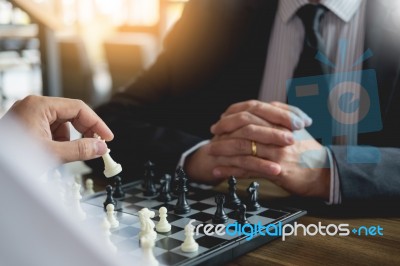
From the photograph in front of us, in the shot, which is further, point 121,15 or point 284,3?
point 121,15

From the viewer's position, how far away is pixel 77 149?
1.00 metres

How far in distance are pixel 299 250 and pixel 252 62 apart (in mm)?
986

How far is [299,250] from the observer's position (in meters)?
0.90

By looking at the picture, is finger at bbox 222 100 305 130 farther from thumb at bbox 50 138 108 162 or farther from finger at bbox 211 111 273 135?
thumb at bbox 50 138 108 162

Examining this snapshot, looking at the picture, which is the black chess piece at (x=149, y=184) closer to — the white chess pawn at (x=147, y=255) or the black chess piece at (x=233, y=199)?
the black chess piece at (x=233, y=199)

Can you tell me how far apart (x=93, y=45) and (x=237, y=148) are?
623 cm

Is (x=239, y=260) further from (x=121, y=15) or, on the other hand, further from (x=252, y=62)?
(x=121, y=15)

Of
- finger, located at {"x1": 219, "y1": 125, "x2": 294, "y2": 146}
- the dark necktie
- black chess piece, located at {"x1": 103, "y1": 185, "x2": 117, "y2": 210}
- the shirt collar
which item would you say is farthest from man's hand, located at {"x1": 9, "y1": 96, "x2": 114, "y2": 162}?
the shirt collar

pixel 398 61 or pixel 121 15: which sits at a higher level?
pixel 121 15

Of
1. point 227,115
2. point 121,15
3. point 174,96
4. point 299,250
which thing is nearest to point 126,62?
point 121,15

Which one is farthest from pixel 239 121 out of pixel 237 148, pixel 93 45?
pixel 93 45

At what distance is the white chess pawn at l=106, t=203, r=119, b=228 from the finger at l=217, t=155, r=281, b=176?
0.42 m

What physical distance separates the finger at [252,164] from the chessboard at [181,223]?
10 centimetres

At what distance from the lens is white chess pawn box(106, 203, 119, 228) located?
97cm
